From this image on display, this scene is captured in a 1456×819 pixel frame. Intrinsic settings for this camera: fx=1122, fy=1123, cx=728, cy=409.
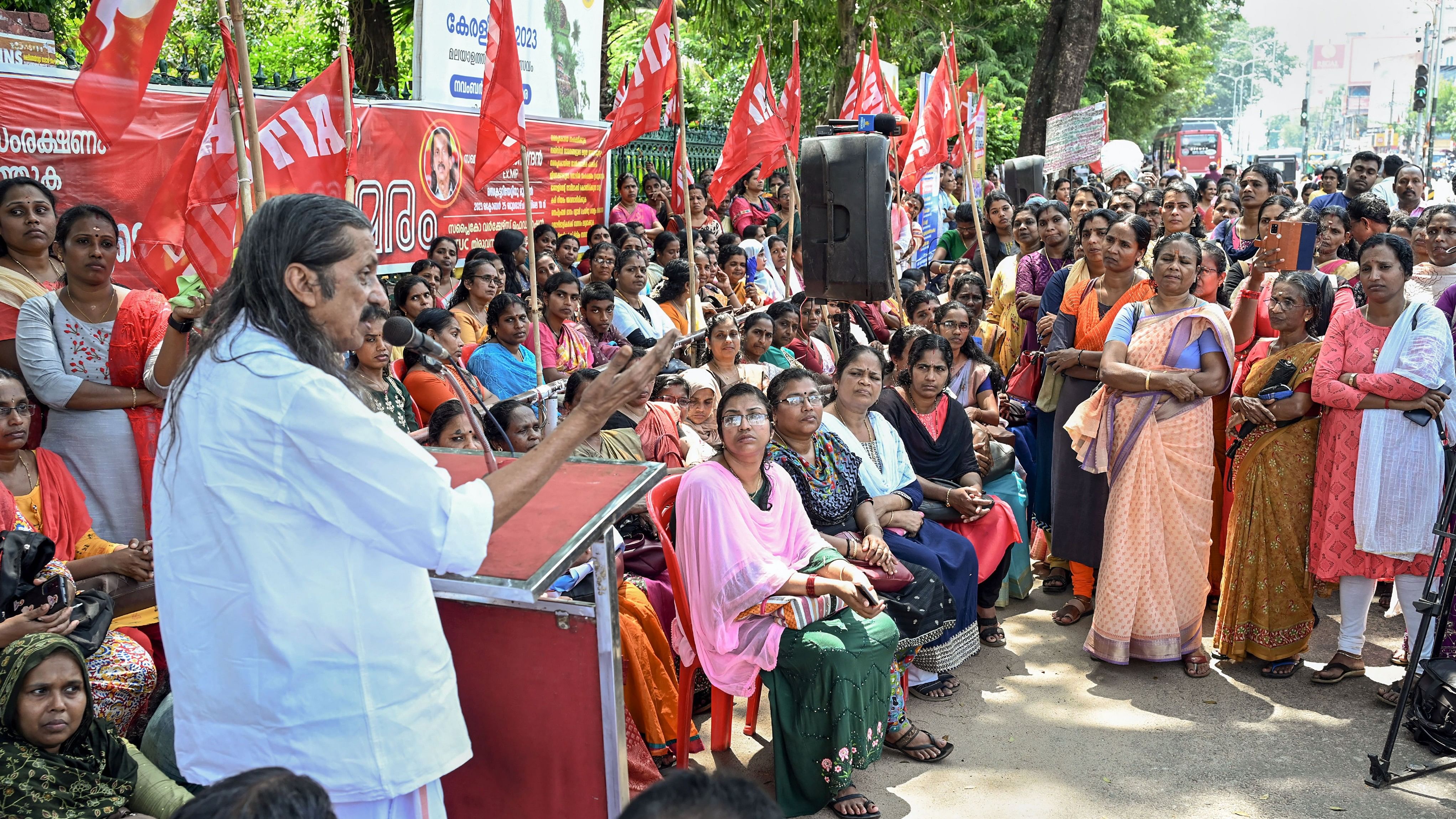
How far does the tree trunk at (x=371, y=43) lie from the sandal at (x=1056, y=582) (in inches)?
294

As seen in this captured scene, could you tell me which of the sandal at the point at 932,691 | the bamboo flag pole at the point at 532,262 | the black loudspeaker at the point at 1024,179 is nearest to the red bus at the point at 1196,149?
the black loudspeaker at the point at 1024,179

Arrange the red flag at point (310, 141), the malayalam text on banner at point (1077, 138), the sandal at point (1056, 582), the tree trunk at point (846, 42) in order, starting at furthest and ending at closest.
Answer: the tree trunk at point (846, 42)
the malayalam text on banner at point (1077, 138)
the sandal at point (1056, 582)
the red flag at point (310, 141)

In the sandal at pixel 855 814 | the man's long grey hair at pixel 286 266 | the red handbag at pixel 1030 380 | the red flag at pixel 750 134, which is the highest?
the red flag at pixel 750 134

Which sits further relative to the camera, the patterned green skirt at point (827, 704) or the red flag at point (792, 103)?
the red flag at point (792, 103)

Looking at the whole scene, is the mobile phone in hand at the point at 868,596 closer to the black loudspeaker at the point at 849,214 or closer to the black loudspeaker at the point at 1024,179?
the black loudspeaker at the point at 849,214

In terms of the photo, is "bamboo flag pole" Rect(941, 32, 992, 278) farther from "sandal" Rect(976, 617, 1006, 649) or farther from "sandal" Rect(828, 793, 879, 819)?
"sandal" Rect(828, 793, 879, 819)

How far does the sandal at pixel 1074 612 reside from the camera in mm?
5656

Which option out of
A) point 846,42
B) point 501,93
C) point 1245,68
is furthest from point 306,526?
point 1245,68

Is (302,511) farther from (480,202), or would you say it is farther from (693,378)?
(480,202)

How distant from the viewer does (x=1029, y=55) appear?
Answer: 87.6ft

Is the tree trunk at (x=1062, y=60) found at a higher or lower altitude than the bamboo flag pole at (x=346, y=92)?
higher

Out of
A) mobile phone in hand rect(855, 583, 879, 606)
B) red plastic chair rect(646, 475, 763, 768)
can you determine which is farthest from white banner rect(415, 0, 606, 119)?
mobile phone in hand rect(855, 583, 879, 606)

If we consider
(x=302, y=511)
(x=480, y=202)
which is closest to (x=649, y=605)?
(x=302, y=511)

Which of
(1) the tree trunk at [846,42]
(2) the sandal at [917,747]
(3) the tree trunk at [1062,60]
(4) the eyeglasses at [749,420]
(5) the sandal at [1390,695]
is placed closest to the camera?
(4) the eyeglasses at [749,420]
